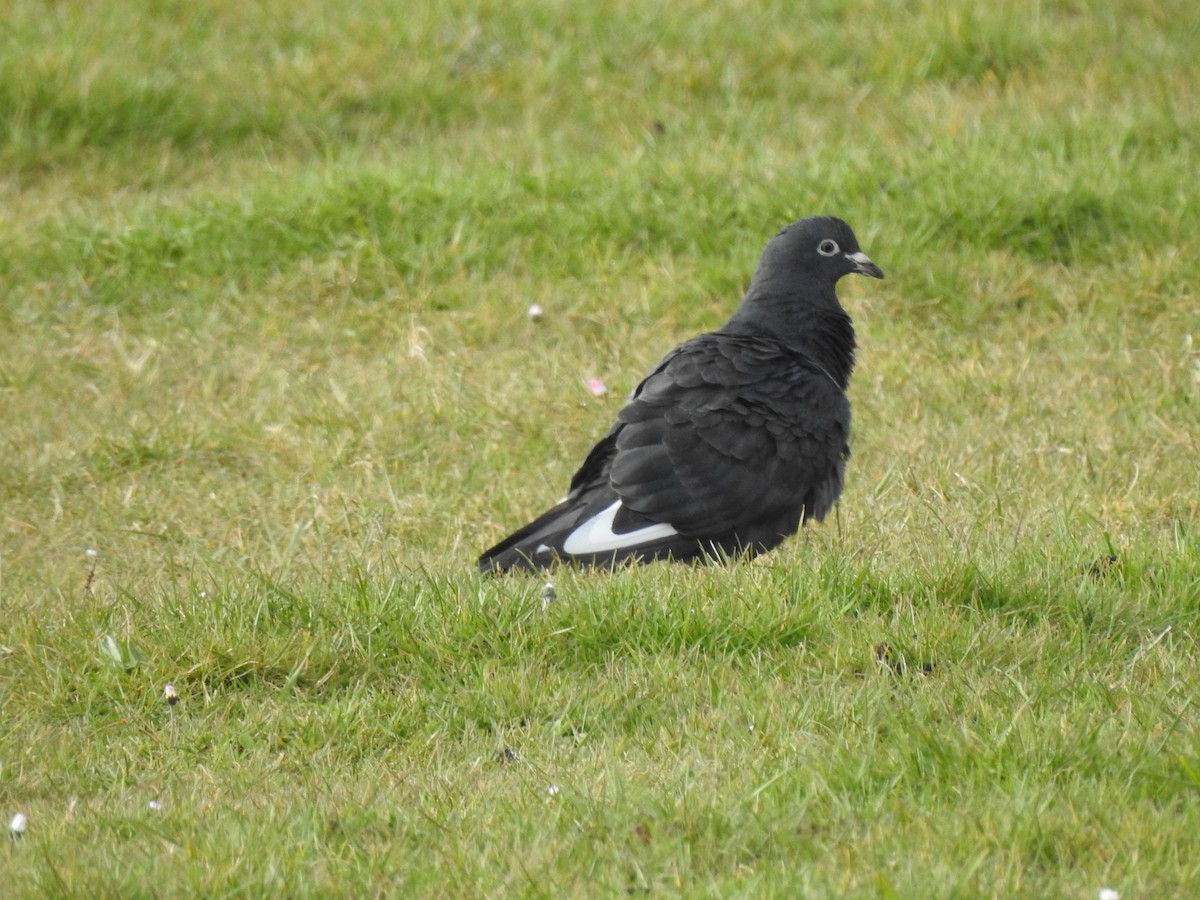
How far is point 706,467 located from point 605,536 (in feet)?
1.31

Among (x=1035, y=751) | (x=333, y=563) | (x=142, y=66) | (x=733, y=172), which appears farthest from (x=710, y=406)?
(x=142, y=66)

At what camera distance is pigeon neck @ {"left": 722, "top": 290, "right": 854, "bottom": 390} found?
564 centimetres

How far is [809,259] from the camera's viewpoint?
5801 millimetres

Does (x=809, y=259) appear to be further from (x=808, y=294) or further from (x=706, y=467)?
(x=706, y=467)

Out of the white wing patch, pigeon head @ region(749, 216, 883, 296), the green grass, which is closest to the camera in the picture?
the green grass

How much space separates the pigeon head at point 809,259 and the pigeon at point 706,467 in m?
0.49

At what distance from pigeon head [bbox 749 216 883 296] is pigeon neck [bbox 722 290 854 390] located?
7 centimetres

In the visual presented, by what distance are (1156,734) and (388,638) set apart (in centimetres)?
195

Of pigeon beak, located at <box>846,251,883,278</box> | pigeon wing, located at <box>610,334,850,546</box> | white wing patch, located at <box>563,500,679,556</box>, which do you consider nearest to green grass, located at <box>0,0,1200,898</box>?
pigeon wing, located at <box>610,334,850,546</box>

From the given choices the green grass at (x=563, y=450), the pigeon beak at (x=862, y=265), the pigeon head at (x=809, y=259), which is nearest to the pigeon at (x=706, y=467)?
the green grass at (x=563, y=450)

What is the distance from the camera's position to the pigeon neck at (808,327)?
5637mm

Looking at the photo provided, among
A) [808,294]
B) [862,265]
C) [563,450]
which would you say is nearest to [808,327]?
[808,294]

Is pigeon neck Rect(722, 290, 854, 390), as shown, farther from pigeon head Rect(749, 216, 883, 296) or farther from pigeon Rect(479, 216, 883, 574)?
pigeon Rect(479, 216, 883, 574)

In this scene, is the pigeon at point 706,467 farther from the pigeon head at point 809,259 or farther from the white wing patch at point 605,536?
the pigeon head at point 809,259
